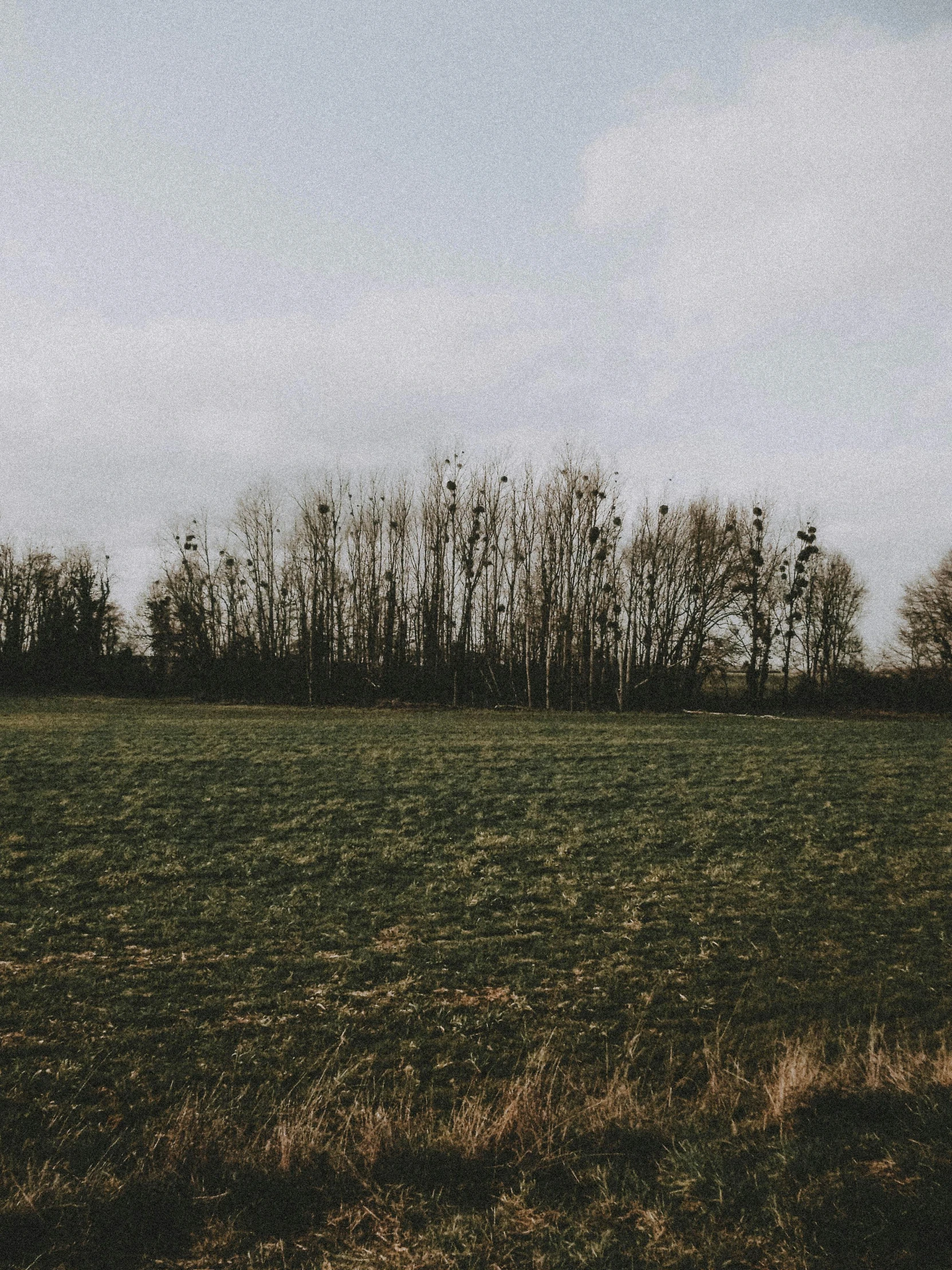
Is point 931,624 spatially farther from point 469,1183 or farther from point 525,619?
point 469,1183

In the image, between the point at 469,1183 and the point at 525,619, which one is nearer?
the point at 469,1183

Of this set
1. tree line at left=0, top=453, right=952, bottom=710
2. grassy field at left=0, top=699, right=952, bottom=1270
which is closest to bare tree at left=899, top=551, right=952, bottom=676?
tree line at left=0, top=453, right=952, bottom=710

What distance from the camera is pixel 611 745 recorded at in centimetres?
2306

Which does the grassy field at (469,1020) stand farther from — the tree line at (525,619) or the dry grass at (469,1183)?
the tree line at (525,619)

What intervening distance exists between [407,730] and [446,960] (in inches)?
686

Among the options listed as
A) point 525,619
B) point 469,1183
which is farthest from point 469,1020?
point 525,619

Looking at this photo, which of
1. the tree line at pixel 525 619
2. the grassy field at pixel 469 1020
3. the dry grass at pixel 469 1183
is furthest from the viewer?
the tree line at pixel 525 619

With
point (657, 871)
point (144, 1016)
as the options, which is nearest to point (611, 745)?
point (657, 871)

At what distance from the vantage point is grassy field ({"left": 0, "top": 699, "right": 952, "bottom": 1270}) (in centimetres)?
374

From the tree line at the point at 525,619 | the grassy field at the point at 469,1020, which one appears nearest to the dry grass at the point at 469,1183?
the grassy field at the point at 469,1020

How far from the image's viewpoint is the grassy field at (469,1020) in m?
3.74

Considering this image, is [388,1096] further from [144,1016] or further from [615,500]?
[615,500]

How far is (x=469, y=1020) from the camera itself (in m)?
7.18

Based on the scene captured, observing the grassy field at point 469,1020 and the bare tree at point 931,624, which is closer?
the grassy field at point 469,1020
